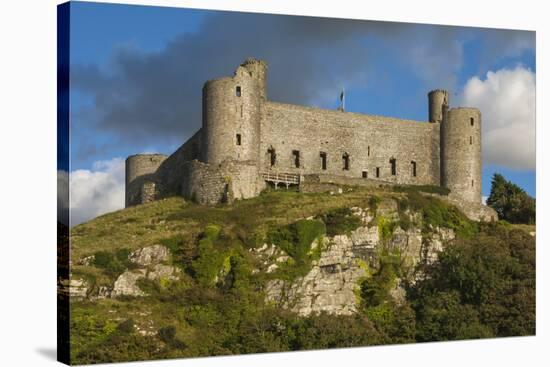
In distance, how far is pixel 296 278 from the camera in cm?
3759

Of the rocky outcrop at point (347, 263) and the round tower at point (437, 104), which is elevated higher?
the round tower at point (437, 104)

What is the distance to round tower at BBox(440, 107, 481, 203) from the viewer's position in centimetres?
5400

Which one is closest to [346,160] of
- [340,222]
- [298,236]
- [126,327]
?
[340,222]

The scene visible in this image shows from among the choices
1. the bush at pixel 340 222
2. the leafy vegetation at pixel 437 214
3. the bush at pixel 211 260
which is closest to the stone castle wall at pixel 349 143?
the leafy vegetation at pixel 437 214

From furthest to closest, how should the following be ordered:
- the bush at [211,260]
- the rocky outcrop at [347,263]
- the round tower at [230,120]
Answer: the round tower at [230,120]
the bush at [211,260]
the rocky outcrop at [347,263]

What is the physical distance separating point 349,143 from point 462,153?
625 centimetres

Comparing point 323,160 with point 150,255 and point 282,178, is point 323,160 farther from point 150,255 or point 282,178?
point 150,255

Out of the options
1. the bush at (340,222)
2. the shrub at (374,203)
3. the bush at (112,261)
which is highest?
the shrub at (374,203)

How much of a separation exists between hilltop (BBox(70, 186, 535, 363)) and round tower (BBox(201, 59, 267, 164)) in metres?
5.13

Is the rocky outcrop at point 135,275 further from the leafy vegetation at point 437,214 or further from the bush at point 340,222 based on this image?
the leafy vegetation at point 437,214

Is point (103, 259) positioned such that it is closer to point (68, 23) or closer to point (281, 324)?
point (281, 324)

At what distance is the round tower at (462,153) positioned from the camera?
54.0m

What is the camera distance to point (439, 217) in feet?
142

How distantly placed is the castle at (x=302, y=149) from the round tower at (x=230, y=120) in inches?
1.9
